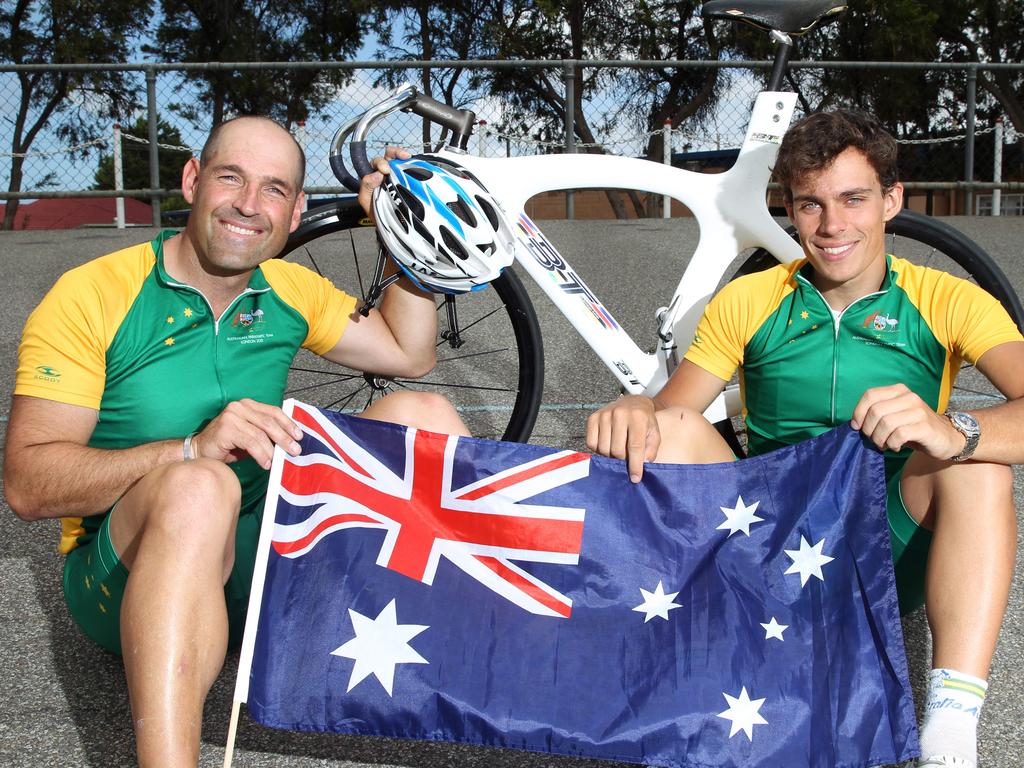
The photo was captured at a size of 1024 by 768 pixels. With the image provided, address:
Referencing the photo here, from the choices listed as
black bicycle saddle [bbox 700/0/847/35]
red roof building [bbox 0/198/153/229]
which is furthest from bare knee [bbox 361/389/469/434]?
red roof building [bbox 0/198/153/229]

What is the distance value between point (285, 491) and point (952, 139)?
1047 centimetres

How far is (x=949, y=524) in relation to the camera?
A: 185cm

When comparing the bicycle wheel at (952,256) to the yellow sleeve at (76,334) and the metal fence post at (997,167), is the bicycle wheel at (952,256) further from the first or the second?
A: the metal fence post at (997,167)

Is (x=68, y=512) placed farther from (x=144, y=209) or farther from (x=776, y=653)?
(x=144, y=209)

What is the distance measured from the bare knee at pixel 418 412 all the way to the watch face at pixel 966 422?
989 millimetres

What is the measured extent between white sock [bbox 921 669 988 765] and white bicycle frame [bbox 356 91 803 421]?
5.04 feet

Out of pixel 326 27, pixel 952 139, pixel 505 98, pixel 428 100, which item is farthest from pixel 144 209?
pixel 428 100

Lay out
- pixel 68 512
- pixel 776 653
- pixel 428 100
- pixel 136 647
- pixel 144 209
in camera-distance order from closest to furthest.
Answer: pixel 136 647 < pixel 776 653 < pixel 68 512 < pixel 428 100 < pixel 144 209

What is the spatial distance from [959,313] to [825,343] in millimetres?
295

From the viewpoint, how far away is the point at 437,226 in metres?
2.48

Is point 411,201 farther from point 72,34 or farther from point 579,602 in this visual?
point 72,34

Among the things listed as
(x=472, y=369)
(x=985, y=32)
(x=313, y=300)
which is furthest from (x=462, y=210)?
(x=985, y=32)

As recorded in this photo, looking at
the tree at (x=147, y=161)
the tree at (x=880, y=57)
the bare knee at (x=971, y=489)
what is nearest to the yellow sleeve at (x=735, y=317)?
the bare knee at (x=971, y=489)

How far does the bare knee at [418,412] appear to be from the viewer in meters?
2.16
